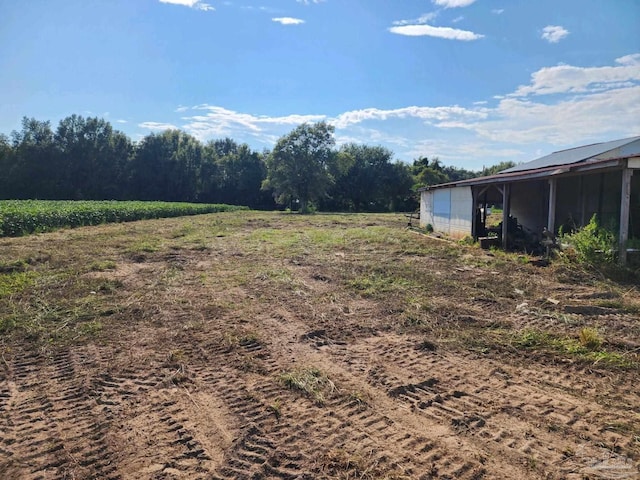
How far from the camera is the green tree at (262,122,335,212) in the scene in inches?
1901

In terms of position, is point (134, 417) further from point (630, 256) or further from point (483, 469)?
point (630, 256)

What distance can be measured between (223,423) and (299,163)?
46594 millimetres

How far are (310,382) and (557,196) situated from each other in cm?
1405

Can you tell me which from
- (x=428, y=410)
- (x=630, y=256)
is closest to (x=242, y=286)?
(x=428, y=410)

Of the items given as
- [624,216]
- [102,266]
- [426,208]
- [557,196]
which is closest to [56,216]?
[102,266]

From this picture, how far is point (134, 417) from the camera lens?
3.23m

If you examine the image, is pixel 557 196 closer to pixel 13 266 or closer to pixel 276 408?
pixel 276 408

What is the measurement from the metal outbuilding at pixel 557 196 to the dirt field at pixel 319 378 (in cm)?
285

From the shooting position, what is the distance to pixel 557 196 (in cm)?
1453

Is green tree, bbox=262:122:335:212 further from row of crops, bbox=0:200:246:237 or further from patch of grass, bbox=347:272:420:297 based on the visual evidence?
patch of grass, bbox=347:272:420:297

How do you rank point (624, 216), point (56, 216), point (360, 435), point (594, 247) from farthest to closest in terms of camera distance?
point (56, 216), point (594, 247), point (624, 216), point (360, 435)

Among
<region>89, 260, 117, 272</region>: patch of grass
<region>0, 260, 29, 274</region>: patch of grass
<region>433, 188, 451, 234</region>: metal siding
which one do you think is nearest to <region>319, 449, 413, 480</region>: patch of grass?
<region>89, 260, 117, 272</region>: patch of grass

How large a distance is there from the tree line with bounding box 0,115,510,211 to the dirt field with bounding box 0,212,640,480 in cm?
4144

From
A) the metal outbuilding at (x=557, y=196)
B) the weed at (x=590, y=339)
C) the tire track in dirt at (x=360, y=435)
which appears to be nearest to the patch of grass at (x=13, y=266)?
the tire track in dirt at (x=360, y=435)
